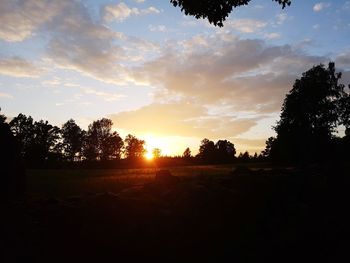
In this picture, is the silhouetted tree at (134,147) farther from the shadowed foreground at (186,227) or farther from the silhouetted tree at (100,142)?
the shadowed foreground at (186,227)

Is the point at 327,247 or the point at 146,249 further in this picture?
the point at 327,247

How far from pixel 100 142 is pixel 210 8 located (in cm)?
14705

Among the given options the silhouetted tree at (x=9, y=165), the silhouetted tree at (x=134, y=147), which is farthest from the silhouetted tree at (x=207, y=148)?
the silhouetted tree at (x=9, y=165)

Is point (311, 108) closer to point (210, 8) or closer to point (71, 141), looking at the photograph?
point (210, 8)

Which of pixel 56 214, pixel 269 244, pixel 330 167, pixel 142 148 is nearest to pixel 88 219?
pixel 56 214

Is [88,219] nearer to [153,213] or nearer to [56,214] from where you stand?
[56,214]

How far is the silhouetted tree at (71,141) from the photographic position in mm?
158750

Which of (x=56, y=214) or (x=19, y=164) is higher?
(x=19, y=164)

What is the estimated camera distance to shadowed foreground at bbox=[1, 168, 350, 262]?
12.4 meters

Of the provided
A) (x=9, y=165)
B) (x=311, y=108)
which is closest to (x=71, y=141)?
(x=311, y=108)

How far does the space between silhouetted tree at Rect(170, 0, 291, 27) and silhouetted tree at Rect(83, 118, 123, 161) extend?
477 ft

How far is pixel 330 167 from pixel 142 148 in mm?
162717

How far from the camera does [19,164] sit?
72.8 feet

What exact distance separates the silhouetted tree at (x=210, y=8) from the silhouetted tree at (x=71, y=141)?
148948 millimetres
